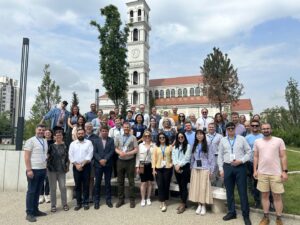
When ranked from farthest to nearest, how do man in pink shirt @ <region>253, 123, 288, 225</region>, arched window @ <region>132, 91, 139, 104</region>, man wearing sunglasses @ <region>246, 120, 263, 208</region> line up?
1. arched window @ <region>132, 91, 139, 104</region>
2. man wearing sunglasses @ <region>246, 120, 263, 208</region>
3. man in pink shirt @ <region>253, 123, 288, 225</region>

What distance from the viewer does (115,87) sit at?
25047 mm

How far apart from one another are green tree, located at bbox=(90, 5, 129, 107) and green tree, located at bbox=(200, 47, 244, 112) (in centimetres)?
1301

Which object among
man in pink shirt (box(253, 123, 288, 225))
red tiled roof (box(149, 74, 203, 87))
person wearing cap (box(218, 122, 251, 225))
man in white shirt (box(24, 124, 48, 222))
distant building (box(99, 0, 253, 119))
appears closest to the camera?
man in pink shirt (box(253, 123, 288, 225))

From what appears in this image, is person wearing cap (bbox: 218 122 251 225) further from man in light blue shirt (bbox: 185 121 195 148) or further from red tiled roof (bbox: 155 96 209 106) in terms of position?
red tiled roof (bbox: 155 96 209 106)

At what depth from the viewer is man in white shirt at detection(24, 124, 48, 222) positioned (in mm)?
5926

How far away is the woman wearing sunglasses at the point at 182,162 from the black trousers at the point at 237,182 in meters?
0.90

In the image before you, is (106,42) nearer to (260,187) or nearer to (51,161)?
(51,161)

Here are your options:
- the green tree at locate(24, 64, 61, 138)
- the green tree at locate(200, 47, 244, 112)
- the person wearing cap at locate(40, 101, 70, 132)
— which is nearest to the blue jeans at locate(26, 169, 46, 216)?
the person wearing cap at locate(40, 101, 70, 132)

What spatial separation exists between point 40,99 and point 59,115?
1656 cm

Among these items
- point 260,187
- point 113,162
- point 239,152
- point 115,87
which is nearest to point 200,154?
point 239,152

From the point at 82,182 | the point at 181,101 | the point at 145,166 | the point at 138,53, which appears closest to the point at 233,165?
the point at 145,166

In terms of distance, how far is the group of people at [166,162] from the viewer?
553 centimetres

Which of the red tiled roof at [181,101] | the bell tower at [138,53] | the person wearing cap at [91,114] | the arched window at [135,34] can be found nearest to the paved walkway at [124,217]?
the person wearing cap at [91,114]

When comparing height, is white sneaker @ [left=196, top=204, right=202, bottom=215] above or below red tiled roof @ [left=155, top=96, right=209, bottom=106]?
below
